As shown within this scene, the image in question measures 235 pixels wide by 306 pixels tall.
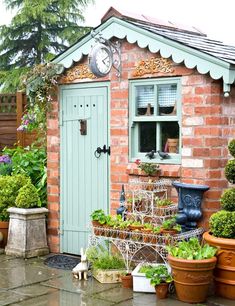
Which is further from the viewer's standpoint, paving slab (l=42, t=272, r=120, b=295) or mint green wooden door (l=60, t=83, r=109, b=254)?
mint green wooden door (l=60, t=83, r=109, b=254)

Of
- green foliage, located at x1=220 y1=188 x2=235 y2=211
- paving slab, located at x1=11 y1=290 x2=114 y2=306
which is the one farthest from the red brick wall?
paving slab, located at x1=11 y1=290 x2=114 y2=306

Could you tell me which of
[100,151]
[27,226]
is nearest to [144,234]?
[100,151]

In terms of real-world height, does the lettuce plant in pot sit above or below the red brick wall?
below

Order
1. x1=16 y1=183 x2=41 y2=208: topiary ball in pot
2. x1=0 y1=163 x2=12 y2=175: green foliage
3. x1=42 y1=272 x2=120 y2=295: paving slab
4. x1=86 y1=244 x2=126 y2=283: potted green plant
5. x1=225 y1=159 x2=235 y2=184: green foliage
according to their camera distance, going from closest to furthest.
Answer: x1=225 y1=159 x2=235 y2=184: green foliage < x1=42 y1=272 x2=120 y2=295: paving slab < x1=86 y1=244 x2=126 y2=283: potted green plant < x1=16 y1=183 x2=41 y2=208: topiary ball in pot < x1=0 y1=163 x2=12 y2=175: green foliage

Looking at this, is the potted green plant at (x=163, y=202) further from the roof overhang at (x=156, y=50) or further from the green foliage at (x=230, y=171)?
the roof overhang at (x=156, y=50)

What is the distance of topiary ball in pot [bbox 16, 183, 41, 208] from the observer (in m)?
8.16

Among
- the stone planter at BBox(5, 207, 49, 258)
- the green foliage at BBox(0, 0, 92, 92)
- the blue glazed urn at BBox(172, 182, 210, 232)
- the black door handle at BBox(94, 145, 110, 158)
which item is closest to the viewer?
the blue glazed urn at BBox(172, 182, 210, 232)

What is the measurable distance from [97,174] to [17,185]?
1.55 meters

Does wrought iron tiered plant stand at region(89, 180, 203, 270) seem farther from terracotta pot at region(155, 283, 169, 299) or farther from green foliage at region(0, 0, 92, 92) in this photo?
green foliage at region(0, 0, 92, 92)

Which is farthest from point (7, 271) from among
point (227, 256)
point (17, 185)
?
point (227, 256)

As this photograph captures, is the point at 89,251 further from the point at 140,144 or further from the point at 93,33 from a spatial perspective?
the point at 93,33

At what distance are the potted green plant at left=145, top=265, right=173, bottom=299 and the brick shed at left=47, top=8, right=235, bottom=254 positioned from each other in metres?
0.89

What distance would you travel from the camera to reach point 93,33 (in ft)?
24.5

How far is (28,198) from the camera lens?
8.19 meters
